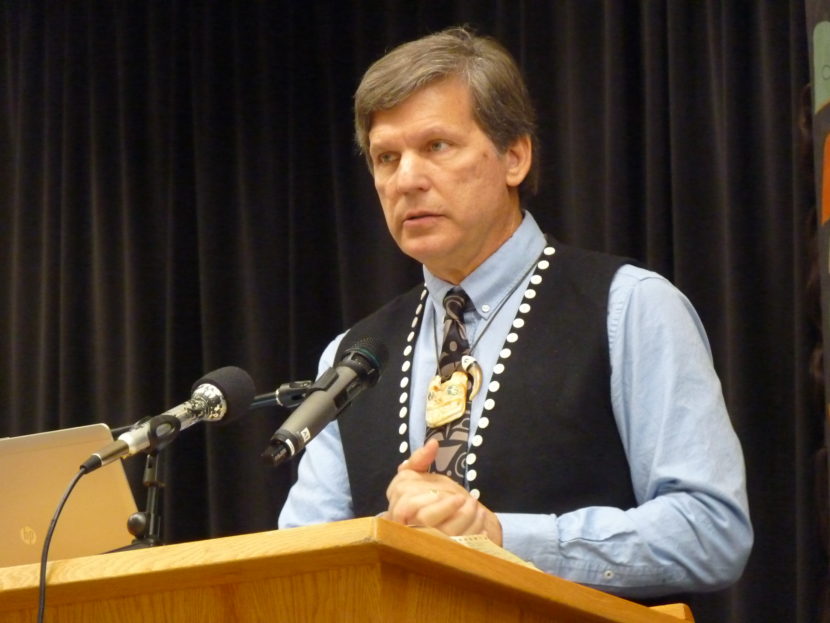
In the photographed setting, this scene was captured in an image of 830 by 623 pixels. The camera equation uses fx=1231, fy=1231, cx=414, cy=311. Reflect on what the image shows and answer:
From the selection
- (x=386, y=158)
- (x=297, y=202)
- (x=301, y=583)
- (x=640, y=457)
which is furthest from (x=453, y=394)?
(x=297, y=202)

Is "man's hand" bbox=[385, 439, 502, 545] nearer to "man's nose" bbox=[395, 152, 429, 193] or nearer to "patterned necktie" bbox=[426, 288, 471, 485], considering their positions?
"patterned necktie" bbox=[426, 288, 471, 485]

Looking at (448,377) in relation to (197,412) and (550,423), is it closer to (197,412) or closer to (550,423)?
(550,423)

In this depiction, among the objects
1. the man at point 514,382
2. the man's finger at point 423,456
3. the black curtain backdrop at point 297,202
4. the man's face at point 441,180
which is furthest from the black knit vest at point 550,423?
the black curtain backdrop at point 297,202

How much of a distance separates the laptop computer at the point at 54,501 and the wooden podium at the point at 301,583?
68 cm

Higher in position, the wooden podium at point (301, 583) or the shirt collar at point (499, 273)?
the shirt collar at point (499, 273)

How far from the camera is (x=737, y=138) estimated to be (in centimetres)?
281

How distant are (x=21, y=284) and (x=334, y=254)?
107cm

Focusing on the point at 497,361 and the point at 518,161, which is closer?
the point at 497,361

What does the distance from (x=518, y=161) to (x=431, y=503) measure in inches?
39.2

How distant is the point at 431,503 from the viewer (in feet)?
5.10

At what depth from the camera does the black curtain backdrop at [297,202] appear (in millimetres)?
2742

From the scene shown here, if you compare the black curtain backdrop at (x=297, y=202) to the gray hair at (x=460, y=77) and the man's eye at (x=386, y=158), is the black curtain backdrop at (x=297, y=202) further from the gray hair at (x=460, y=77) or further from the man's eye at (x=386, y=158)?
the man's eye at (x=386, y=158)

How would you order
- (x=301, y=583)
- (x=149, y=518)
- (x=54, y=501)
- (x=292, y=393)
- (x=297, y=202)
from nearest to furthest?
(x=301, y=583) → (x=292, y=393) → (x=149, y=518) → (x=54, y=501) → (x=297, y=202)

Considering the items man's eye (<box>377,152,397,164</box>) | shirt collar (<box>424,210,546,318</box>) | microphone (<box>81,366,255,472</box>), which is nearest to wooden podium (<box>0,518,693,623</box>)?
microphone (<box>81,366,255,472</box>)
